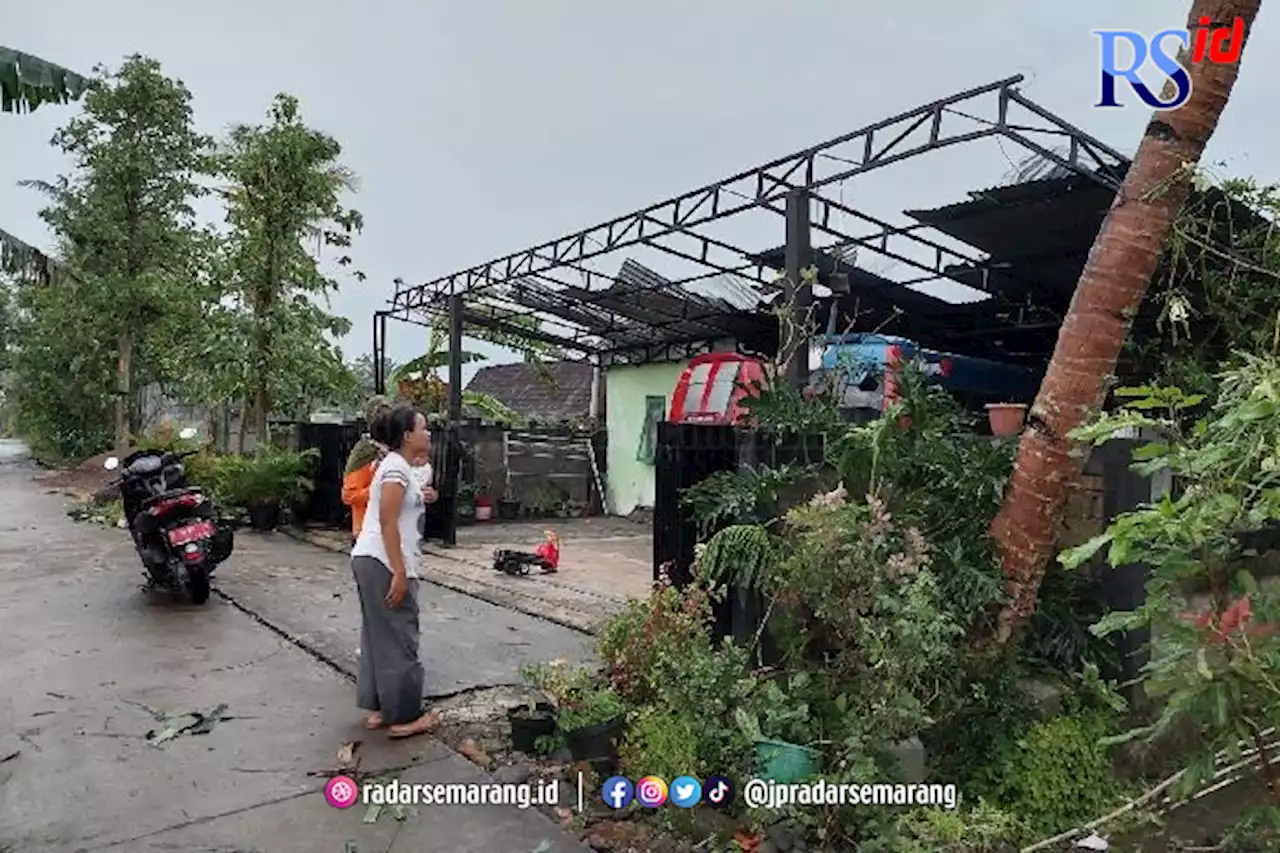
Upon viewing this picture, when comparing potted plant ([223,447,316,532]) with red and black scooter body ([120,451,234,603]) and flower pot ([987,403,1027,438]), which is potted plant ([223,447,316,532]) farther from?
flower pot ([987,403,1027,438])

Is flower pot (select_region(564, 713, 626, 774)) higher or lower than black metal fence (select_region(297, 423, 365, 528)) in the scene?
lower

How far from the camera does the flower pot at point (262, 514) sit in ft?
35.6

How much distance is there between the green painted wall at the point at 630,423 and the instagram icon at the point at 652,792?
11431 millimetres

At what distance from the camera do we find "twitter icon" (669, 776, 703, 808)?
3115 millimetres

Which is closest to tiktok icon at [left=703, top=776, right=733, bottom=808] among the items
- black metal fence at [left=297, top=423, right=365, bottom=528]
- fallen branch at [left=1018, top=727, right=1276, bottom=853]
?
fallen branch at [left=1018, top=727, right=1276, bottom=853]

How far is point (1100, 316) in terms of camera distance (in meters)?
3.35

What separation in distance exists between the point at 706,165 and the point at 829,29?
9.74 ft

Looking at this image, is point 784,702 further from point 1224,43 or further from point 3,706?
point 3,706

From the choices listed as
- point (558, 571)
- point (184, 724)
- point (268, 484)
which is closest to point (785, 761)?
point (184, 724)

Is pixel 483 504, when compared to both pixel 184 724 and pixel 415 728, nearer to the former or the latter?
pixel 184 724

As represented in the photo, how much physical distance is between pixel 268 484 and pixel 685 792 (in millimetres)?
9000

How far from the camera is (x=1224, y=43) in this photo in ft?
10.4

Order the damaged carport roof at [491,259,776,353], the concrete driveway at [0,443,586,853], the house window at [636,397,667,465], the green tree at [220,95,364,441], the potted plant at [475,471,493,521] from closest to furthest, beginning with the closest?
the concrete driveway at [0,443,586,853]
the green tree at [220,95,364,441]
the damaged carport roof at [491,259,776,353]
the potted plant at [475,471,493,521]
the house window at [636,397,667,465]

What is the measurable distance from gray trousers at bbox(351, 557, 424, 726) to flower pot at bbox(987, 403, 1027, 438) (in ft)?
9.71
